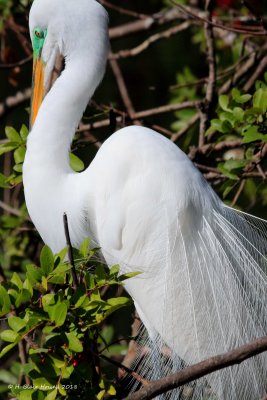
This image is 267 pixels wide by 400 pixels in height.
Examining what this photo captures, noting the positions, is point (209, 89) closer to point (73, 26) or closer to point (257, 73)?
point (257, 73)

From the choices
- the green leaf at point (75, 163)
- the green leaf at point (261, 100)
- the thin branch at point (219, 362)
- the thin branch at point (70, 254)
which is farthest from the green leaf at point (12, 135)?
A: the thin branch at point (219, 362)

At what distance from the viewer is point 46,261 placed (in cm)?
151

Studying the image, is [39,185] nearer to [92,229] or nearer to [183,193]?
[92,229]

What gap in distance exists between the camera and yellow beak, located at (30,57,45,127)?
232 centimetres

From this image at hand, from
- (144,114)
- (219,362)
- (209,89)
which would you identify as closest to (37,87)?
(144,114)

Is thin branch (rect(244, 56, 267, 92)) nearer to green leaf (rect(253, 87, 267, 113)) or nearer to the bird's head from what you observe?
green leaf (rect(253, 87, 267, 113))

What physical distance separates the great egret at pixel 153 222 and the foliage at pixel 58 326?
488mm

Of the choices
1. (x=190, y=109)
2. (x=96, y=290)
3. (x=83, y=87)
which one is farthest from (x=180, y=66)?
(x=96, y=290)

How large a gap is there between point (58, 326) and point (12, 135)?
0.89 meters

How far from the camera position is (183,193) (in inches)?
80.3

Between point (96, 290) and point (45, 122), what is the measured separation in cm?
72

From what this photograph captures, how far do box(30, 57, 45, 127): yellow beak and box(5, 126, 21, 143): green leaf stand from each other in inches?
4.4

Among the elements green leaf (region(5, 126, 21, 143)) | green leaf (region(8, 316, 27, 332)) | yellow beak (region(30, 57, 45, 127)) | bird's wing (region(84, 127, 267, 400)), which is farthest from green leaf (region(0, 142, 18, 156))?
green leaf (region(8, 316, 27, 332))

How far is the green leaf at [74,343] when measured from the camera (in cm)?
143
